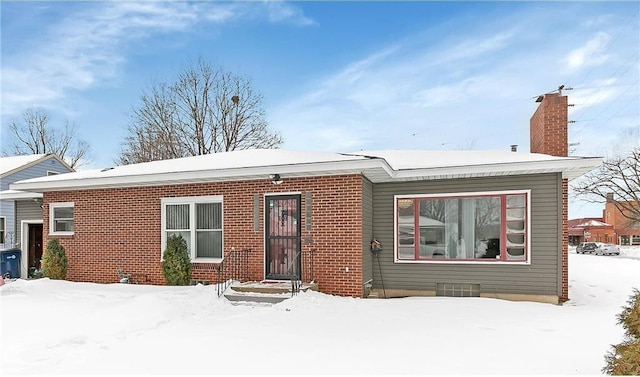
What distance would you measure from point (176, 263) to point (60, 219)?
14.5 ft

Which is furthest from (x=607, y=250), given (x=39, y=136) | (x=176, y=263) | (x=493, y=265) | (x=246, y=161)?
(x=39, y=136)

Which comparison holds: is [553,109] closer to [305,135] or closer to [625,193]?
[305,135]

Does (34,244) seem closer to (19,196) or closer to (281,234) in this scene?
(19,196)

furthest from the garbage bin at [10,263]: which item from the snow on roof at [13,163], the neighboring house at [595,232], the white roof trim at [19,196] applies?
the neighboring house at [595,232]

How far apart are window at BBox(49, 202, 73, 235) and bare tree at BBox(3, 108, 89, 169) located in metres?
27.1

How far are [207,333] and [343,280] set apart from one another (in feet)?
10.8

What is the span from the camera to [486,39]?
10.9 metres

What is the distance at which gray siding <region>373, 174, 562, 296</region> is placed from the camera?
792 cm

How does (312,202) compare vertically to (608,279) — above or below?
above

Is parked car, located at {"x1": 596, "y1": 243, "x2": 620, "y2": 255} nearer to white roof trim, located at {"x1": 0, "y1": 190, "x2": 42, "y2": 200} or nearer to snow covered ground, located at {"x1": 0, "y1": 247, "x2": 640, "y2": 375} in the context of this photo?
snow covered ground, located at {"x1": 0, "y1": 247, "x2": 640, "y2": 375}

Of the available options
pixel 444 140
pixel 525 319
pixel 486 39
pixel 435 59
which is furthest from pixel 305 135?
pixel 525 319

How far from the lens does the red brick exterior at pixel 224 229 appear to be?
26.1 feet

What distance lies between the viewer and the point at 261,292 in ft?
25.0

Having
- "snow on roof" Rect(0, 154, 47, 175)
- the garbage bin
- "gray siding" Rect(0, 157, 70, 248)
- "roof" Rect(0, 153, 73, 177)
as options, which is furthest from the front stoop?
"snow on roof" Rect(0, 154, 47, 175)
